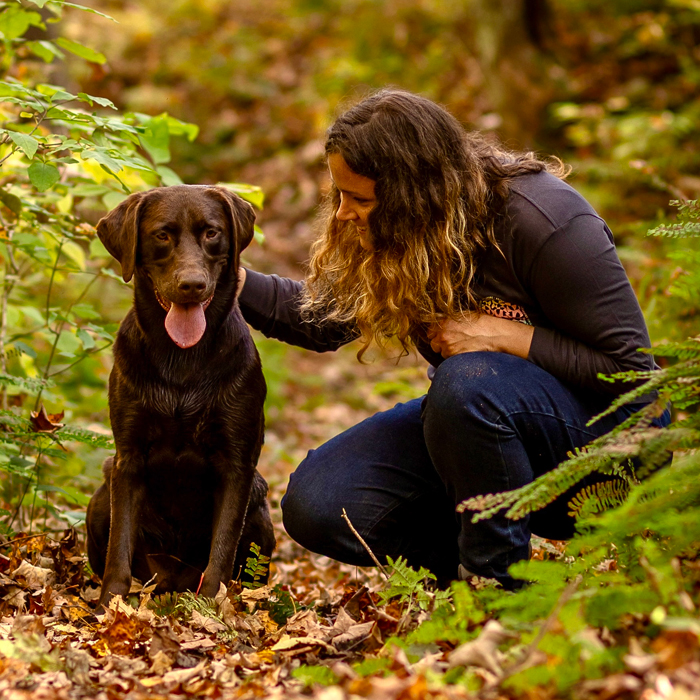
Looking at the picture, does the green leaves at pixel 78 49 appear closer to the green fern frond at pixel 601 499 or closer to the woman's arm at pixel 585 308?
the woman's arm at pixel 585 308

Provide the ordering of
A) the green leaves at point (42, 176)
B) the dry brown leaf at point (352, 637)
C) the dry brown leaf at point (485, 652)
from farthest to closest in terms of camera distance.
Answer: the green leaves at point (42, 176) < the dry brown leaf at point (352, 637) < the dry brown leaf at point (485, 652)

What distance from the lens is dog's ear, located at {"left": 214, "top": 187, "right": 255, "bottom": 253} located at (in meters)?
3.50

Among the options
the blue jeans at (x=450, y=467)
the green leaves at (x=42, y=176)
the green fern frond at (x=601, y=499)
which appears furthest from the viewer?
the green leaves at (x=42, y=176)

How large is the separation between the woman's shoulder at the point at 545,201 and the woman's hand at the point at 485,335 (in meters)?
0.41

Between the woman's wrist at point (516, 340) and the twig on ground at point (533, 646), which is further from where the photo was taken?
the woman's wrist at point (516, 340)

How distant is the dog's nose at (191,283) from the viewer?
10.4ft

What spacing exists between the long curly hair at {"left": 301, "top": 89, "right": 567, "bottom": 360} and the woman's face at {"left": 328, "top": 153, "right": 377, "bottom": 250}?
0.10ft

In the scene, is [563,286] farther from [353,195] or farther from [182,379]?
[182,379]

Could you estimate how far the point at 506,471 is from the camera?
9.90 feet

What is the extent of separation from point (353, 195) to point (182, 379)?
1.02 m

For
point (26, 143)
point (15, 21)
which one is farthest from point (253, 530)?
point (15, 21)

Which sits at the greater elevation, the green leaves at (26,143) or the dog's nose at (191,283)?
the green leaves at (26,143)

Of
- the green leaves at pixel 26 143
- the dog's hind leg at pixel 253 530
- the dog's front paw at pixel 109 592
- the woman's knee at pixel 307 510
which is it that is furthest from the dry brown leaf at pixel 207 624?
the green leaves at pixel 26 143

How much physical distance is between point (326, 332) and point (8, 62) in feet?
7.67
